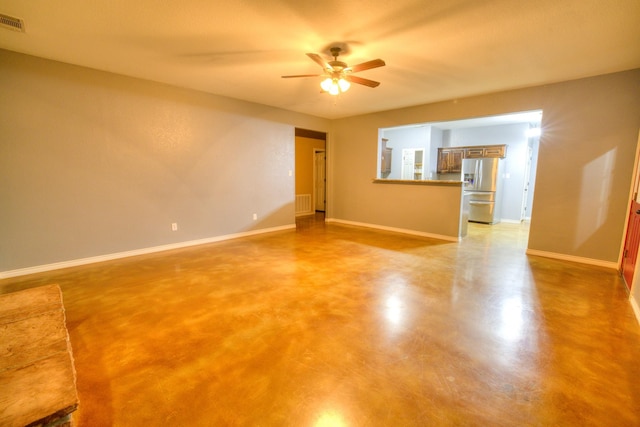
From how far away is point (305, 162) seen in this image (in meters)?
8.30

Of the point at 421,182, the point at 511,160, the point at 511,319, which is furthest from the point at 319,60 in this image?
the point at 511,160

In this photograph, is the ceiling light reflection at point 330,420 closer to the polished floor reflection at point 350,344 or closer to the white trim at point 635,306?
the polished floor reflection at point 350,344

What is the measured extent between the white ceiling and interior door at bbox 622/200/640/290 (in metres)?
1.79

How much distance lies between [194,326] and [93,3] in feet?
9.30

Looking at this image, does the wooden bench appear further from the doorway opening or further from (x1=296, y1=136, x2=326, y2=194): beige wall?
(x1=296, y1=136, x2=326, y2=194): beige wall

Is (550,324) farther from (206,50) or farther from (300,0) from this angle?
(206,50)

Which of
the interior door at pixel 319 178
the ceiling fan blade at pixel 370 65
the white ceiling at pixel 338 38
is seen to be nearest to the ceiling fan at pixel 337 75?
the ceiling fan blade at pixel 370 65

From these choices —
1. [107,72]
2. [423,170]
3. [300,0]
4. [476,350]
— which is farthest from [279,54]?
[423,170]

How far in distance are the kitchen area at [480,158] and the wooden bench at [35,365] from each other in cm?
576

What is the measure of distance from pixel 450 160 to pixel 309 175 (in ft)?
14.0

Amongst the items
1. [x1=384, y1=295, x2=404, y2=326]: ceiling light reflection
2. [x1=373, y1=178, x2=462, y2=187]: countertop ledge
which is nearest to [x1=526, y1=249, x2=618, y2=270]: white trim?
[x1=373, y1=178, x2=462, y2=187]: countertop ledge

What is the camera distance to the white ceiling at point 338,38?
2.23 m

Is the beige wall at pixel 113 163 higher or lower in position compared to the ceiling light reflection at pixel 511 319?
higher

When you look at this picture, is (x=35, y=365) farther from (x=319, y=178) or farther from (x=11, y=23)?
(x=319, y=178)
